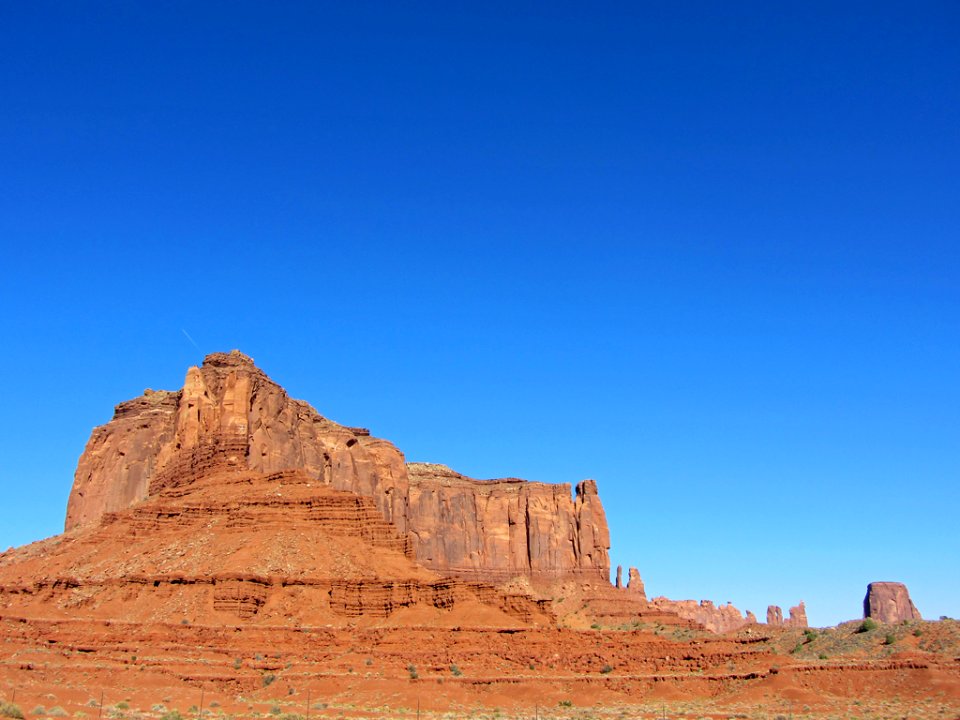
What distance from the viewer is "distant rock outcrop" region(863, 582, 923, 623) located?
13738 centimetres

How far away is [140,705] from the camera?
38.7 metres

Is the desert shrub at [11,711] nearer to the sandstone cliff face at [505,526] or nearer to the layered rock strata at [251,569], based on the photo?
the layered rock strata at [251,569]

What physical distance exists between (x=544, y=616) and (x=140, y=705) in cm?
2304

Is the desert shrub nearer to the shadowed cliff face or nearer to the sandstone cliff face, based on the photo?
the shadowed cliff face

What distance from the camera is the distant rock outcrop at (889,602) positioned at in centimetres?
13738

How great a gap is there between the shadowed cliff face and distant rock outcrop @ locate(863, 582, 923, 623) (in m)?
40.1

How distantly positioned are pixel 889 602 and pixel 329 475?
83886 millimetres

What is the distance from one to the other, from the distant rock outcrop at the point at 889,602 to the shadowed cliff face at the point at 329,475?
40.1 metres

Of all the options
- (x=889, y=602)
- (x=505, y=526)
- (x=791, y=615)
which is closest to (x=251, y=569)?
(x=505, y=526)

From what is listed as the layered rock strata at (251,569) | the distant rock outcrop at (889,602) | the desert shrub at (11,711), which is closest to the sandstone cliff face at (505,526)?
the distant rock outcrop at (889,602)

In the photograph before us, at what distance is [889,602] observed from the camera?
140 metres

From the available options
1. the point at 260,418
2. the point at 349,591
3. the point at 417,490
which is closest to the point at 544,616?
the point at 349,591

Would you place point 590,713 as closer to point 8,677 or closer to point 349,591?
point 349,591

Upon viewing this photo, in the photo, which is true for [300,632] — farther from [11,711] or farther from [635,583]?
[635,583]
